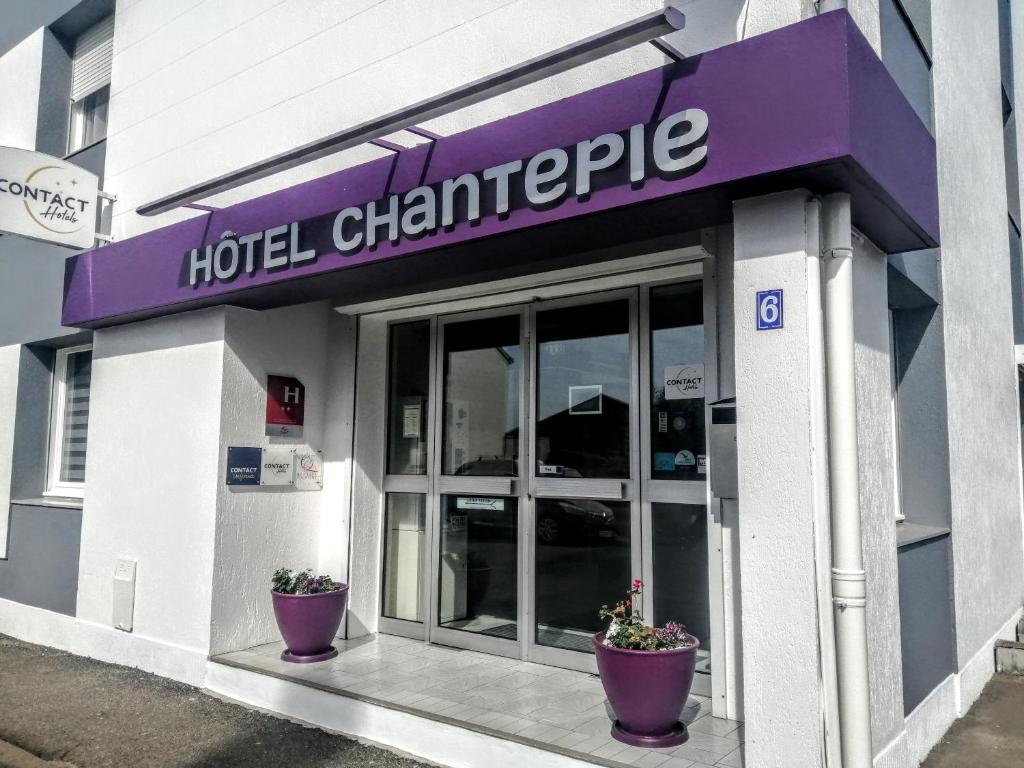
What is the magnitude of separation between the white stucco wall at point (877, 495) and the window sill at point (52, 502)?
6089 mm

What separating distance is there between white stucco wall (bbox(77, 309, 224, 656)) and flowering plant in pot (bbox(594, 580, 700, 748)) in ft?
9.68

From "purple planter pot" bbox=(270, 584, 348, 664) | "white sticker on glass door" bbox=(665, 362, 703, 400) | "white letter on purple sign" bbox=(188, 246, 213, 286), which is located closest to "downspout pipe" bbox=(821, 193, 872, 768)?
"white sticker on glass door" bbox=(665, 362, 703, 400)

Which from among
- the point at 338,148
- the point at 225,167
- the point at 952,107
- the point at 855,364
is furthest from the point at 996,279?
the point at 225,167

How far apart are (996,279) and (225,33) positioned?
21.8ft

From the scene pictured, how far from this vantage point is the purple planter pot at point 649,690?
12.4ft

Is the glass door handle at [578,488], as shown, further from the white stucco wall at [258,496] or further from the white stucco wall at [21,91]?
the white stucco wall at [21,91]

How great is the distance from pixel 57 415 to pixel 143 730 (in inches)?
163

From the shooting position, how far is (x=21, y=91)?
26.3 ft

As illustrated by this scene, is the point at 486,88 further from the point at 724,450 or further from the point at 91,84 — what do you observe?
the point at 91,84

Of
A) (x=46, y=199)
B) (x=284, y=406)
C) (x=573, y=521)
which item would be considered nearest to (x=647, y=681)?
(x=573, y=521)

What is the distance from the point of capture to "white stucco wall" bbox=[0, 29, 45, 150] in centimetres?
781

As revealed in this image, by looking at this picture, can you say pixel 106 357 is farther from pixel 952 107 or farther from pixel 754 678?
pixel 952 107

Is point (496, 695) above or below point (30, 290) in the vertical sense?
below

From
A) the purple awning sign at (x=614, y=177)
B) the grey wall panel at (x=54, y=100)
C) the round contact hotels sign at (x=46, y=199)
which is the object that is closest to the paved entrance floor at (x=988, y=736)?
the purple awning sign at (x=614, y=177)
